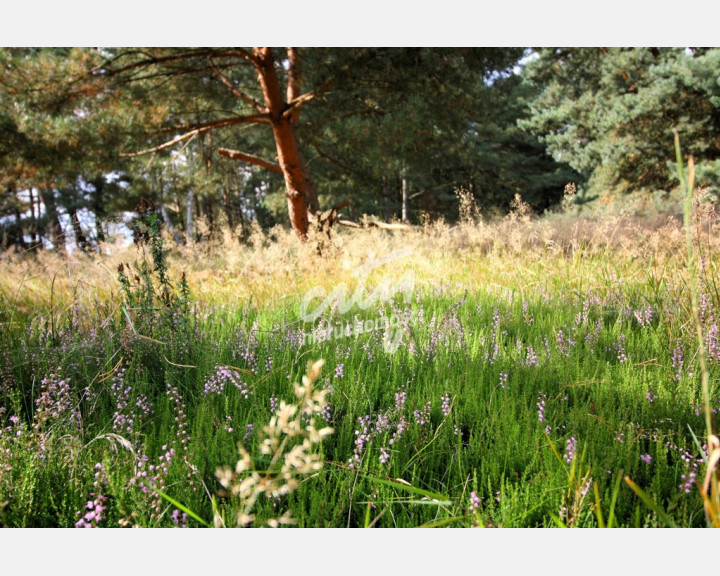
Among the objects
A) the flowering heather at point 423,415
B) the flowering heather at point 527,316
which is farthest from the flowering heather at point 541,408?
the flowering heather at point 527,316

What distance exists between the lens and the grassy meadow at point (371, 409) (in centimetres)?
128

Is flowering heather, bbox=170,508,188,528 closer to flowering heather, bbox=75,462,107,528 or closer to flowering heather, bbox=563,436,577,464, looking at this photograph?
flowering heather, bbox=75,462,107,528

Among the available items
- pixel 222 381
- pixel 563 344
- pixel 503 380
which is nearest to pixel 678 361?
pixel 563 344

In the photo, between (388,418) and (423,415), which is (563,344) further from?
(388,418)

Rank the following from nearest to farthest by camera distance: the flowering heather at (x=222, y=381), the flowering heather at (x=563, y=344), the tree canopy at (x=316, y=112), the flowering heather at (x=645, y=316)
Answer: the flowering heather at (x=222, y=381) → the flowering heather at (x=563, y=344) → the flowering heather at (x=645, y=316) → the tree canopy at (x=316, y=112)

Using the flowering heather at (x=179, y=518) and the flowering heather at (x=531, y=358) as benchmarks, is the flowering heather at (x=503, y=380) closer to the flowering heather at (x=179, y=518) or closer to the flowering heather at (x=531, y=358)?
the flowering heather at (x=531, y=358)

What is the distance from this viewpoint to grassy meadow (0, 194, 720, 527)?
1282 millimetres

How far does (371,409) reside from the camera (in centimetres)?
167

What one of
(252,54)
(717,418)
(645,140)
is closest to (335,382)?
(717,418)

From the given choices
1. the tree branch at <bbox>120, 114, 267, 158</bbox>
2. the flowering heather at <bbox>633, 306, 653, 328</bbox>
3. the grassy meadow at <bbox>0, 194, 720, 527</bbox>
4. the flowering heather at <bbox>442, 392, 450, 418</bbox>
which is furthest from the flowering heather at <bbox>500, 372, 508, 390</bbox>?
the tree branch at <bbox>120, 114, 267, 158</bbox>
